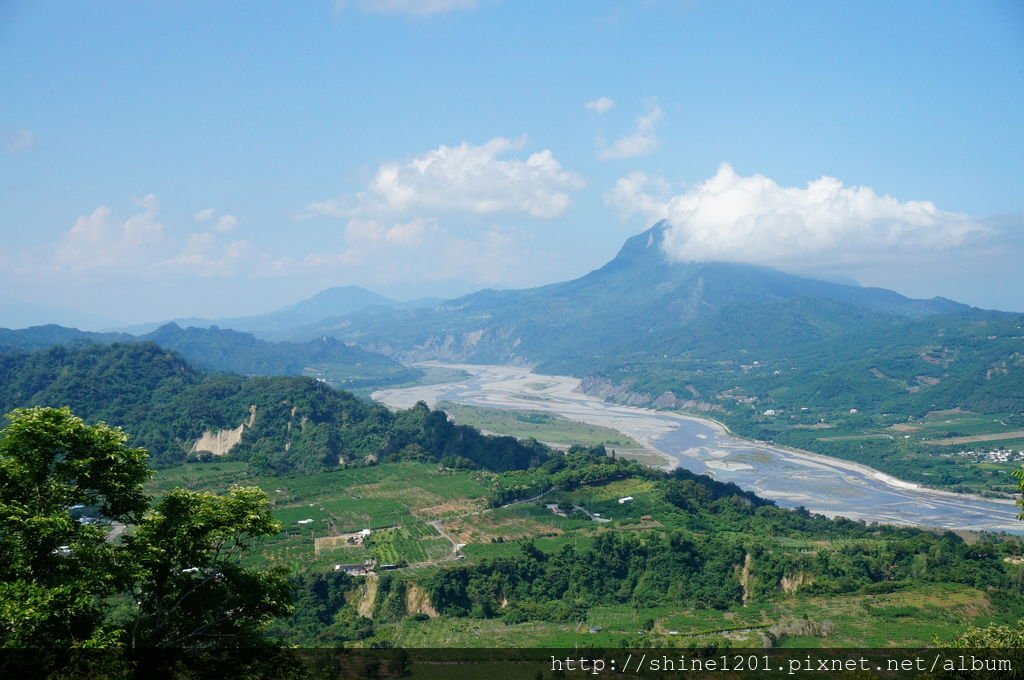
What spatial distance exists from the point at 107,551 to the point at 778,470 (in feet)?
270

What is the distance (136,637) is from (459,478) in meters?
54.3

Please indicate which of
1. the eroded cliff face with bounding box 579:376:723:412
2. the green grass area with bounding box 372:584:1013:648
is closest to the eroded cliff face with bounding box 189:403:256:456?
the green grass area with bounding box 372:584:1013:648

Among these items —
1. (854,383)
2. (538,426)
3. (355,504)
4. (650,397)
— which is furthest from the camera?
(650,397)

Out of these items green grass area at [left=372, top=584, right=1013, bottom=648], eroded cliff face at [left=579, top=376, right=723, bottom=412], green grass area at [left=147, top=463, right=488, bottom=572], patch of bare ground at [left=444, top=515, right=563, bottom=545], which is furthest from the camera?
eroded cliff face at [left=579, top=376, right=723, bottom=412]

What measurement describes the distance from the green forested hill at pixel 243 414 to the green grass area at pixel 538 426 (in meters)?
20.8

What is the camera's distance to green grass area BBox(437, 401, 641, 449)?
3898 inches

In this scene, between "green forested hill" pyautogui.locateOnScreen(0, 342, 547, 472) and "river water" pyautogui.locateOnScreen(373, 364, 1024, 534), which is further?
"green forested hill" pyautogui.locateOnScreen(0, 342, 547, 472)

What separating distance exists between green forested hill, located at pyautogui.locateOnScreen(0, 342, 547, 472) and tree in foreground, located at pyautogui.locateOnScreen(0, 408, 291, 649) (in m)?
59.1

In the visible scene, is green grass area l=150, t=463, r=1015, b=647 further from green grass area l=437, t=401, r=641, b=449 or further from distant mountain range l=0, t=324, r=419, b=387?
distant mountain range l=0, t=324, r=419, b=387

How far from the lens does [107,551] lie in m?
9.76

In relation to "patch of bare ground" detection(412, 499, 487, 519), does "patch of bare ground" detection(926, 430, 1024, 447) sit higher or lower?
higher

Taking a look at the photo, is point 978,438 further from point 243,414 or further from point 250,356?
point 250,356

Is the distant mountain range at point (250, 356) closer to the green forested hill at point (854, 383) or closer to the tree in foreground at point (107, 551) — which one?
the green forested hill at point (854, 383)

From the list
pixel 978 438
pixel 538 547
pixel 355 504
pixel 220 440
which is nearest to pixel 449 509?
pixel 355 504
